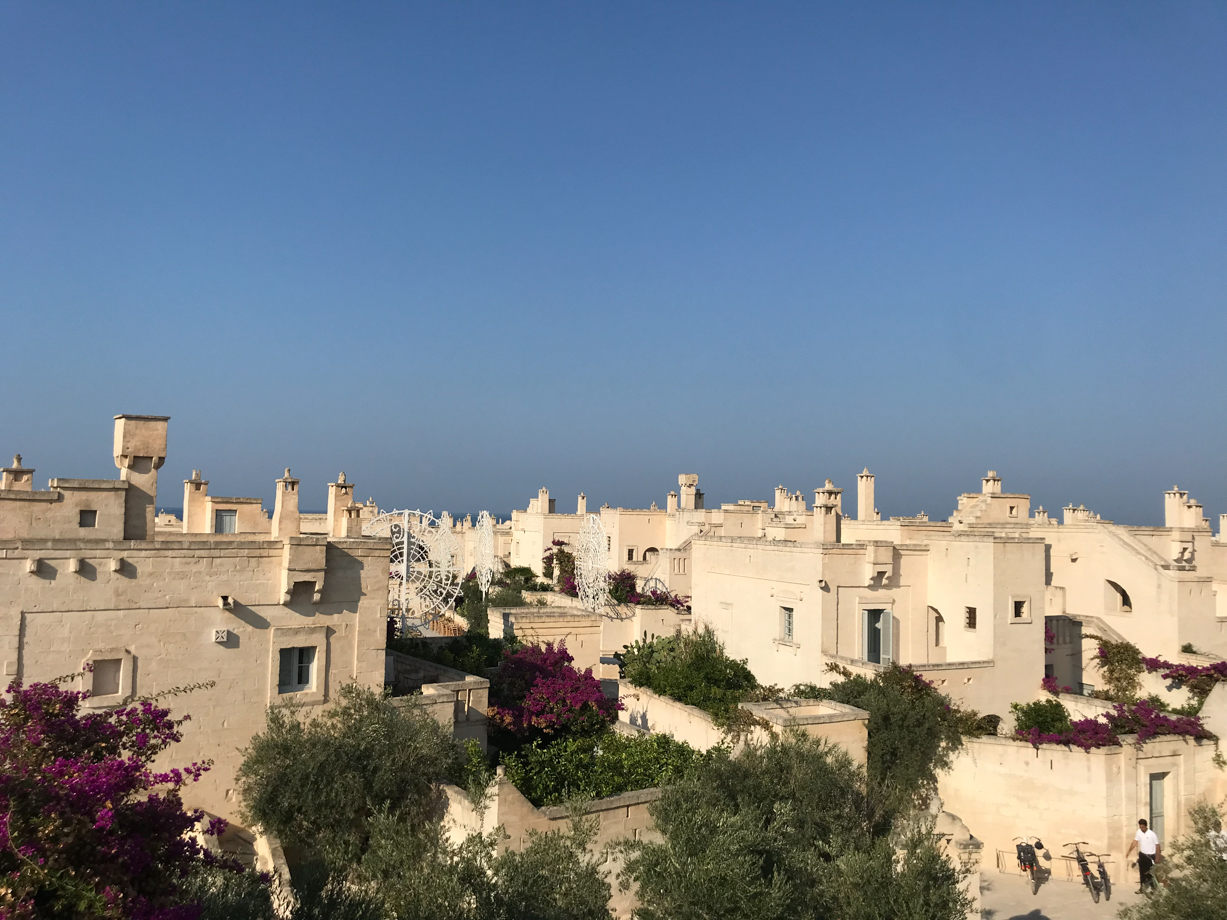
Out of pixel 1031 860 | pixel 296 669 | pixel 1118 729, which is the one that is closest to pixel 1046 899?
pixel 1031 860

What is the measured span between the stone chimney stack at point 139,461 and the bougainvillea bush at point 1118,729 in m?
17.9

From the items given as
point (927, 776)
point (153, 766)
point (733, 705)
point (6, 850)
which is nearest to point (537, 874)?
point (6, 850)

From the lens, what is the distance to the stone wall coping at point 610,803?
13906 mm

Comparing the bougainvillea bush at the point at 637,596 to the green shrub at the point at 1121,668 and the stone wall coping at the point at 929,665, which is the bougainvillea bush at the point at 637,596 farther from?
the green shrub at the point at 1121,668

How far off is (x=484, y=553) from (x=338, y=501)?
67.2 ft

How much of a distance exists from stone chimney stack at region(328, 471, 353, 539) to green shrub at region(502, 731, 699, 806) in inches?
242

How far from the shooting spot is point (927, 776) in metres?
20.0

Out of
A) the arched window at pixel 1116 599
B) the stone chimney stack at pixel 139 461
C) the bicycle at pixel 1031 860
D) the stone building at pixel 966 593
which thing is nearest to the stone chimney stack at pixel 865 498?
the stone building at pixel 966 593

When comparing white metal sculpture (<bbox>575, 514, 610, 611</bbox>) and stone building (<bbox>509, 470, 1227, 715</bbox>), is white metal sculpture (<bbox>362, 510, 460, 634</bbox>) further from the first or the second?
white metal sculpture (<bbox>575, 514, 610, 611</bbox>)

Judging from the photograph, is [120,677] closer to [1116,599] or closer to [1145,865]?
[1145,865]

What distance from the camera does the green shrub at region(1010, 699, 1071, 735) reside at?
20306 mm

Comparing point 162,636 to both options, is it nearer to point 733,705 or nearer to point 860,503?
point 733,705

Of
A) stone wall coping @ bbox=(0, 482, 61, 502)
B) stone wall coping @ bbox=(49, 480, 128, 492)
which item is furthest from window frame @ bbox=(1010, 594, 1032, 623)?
stone wall coping @ bbox=(0, 482, 61, 502)

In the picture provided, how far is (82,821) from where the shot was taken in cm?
642
